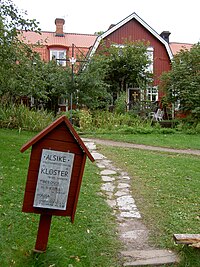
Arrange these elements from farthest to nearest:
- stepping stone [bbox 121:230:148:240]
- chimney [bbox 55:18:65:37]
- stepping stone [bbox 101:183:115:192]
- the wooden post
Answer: chimney [bbox 55:18:65:37] < stepping stone [bbox 101:183:115:192] < stepping stone [bbox 121:230:148:240] < the wooden post

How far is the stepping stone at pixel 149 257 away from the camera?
3166mm

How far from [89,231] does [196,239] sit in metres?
1.21

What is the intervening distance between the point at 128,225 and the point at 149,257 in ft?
2.68

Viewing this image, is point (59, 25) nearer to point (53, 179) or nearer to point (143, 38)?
point (143, 38)

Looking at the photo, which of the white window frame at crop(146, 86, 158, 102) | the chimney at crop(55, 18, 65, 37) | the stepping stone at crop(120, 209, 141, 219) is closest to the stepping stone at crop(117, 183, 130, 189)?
the stepping stone at crop(120, 209, 141, 219)

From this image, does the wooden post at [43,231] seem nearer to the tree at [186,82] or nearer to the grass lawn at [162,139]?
the grass lawn at [162,139]

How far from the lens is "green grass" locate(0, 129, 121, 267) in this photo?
3035 mm

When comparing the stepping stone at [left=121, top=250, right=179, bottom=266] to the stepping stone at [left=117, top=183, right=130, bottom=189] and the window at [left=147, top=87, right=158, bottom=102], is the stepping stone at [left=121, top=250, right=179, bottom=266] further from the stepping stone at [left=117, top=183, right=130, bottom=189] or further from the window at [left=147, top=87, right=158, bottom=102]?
the window at [left=147, top=87, right=158, bottom=102]

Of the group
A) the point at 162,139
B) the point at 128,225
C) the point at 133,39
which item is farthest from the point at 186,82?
the point at 128,225

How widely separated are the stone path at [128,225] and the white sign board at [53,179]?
3.18ft

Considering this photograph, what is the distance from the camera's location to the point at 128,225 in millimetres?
4082

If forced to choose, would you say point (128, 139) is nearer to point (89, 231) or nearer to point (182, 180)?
point (182, 180)

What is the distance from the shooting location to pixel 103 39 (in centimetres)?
2100

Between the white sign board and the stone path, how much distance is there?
97 cm
